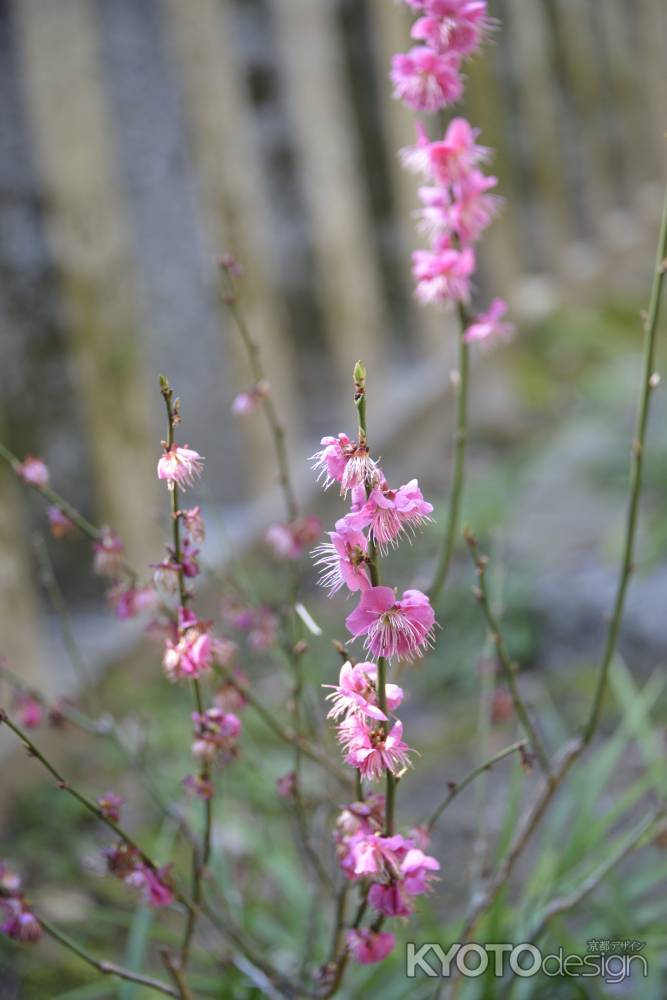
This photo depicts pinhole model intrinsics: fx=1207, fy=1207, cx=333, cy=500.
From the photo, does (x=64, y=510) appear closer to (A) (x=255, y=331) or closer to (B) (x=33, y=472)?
(B) (x=33, y=472)

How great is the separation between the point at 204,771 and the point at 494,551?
316 centimetres

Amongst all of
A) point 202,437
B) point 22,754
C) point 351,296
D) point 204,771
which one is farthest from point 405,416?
point 204,771

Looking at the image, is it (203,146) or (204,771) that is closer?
(204,771)

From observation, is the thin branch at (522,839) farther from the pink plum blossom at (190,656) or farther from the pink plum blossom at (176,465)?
the pink plum blossom at (176,465)

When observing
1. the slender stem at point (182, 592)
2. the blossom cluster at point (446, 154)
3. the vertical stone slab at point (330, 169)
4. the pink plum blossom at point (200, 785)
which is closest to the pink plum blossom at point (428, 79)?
the blossom cluster at point (446, 154)

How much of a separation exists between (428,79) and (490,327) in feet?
1.05

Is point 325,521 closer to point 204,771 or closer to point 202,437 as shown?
point 202,437

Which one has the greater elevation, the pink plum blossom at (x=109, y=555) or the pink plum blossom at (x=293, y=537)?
the pink plum blossom at (x=293, y=537)

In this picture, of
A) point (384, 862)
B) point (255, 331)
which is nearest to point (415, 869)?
point (384, 862)

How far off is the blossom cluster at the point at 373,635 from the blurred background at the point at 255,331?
651 millimetres

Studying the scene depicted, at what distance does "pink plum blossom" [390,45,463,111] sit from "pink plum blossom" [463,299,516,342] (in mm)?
264

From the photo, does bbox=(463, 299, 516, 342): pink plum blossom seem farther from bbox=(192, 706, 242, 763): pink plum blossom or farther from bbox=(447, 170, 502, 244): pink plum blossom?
bbox=(192, 706, 242, 763): pink plum blossom

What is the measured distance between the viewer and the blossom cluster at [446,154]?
4.62ft

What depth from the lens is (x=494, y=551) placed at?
4379mm
